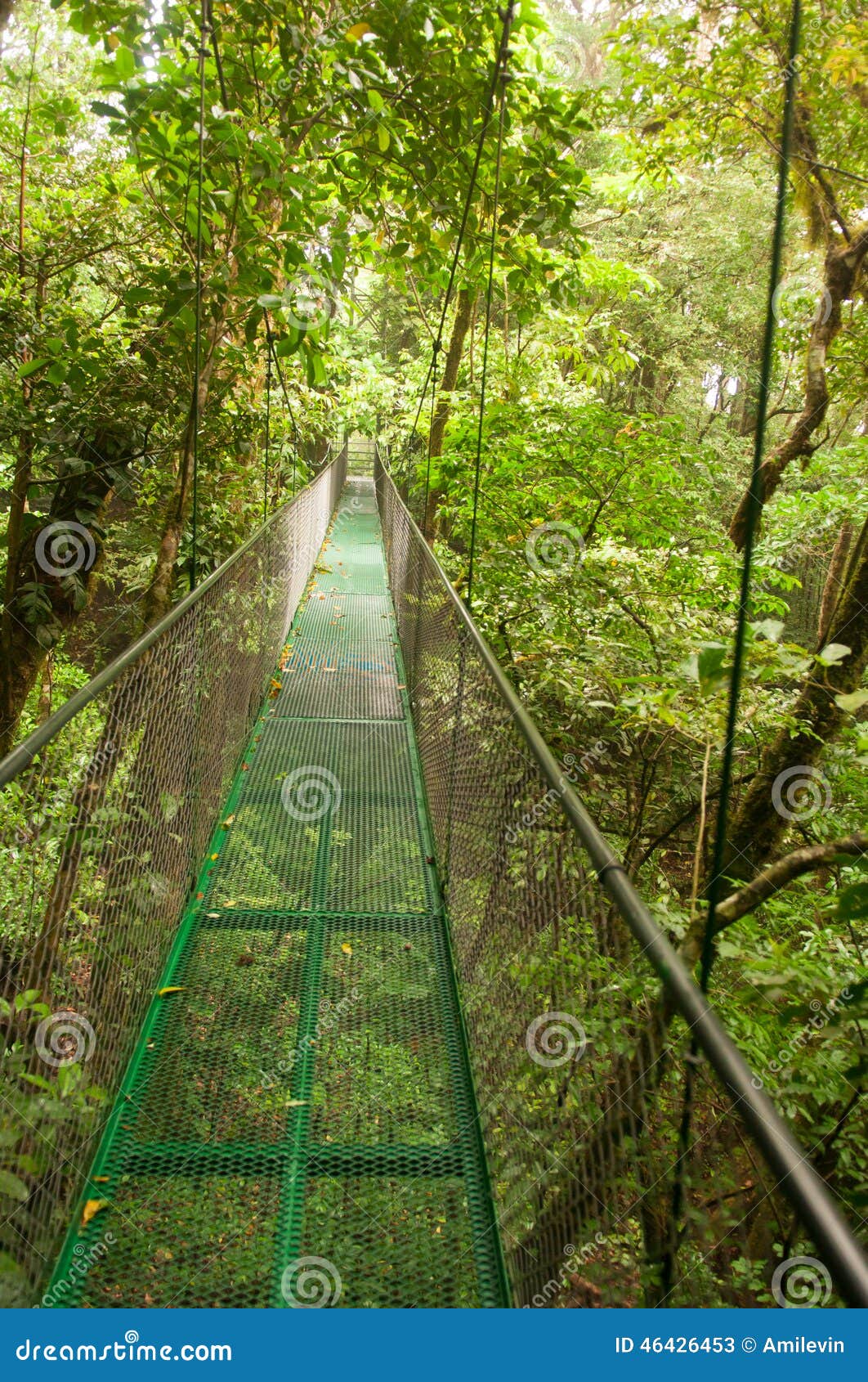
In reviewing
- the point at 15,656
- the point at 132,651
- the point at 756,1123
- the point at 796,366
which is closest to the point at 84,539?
the point at 15,656

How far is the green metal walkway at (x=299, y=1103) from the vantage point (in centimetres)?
157

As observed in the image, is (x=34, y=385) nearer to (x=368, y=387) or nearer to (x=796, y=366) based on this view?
(x=796, y=366)

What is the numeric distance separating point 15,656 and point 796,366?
617cm

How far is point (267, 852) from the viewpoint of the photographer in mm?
3076

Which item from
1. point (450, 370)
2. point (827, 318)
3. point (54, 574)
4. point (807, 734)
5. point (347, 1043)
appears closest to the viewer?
point (347, 1043)

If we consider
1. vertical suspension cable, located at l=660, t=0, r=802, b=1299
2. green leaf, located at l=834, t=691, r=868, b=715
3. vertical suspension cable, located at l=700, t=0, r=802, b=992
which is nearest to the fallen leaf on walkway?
vertical suspension cable, located at l=660, t=0, r=802, b=1299

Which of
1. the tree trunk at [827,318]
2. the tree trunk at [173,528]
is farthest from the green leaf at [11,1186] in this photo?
the tree trunk at [827,318]

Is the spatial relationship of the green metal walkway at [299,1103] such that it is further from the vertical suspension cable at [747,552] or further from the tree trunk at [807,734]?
the tree trunk at [807,734]

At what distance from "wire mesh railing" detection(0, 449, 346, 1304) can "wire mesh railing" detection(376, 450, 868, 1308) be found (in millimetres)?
850

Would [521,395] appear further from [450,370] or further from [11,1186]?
[11,1186]

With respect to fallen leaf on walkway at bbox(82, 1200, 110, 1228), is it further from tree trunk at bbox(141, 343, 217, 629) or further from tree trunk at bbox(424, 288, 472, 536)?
tree trunk at bbox(424, 288, 472, 536)

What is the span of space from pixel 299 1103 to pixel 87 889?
2.36 feet

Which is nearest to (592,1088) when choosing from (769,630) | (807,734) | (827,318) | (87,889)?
(769,630)

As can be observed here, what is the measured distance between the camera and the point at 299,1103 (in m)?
1.95
